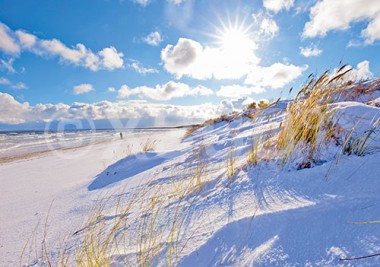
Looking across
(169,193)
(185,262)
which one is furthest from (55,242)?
(185,262)

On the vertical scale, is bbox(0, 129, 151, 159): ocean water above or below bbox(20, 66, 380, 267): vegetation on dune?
below

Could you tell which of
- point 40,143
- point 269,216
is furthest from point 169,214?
point 40,143

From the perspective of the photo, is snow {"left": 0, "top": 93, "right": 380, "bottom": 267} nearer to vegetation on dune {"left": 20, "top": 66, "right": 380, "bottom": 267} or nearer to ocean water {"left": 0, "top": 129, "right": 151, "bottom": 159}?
vegetation on dune {"left": 20, "top": 66, "right": 380, "bottom": 267}

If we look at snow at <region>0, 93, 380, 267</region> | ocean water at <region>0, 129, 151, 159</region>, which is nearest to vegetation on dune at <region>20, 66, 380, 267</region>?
snow at <region>0, 93, 380, 267</region>

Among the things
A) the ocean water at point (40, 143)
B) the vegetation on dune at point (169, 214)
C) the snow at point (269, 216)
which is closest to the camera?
the snow at point (269, 216)

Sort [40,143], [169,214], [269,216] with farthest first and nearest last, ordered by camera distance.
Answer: [40,143]
[169,214]
[269,216]

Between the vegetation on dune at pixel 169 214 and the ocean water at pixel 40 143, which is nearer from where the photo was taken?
the vegetation on dune at pixel 169 214

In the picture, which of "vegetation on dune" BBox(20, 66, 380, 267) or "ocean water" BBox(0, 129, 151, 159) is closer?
"vegetation on dune" BBox(20, 66, 380, 267)

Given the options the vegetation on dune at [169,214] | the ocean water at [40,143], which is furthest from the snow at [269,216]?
the ocean water at [40,143]

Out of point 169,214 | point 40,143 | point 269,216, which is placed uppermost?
point 269,216

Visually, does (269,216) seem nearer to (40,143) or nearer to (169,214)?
(169,214)

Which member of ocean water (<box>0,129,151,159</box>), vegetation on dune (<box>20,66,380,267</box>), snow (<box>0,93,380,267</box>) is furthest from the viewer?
ocean water (<box>0,129,151,159</box>)

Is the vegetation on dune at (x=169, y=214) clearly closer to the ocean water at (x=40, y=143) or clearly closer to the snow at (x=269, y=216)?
the snow at (x=269, y=216)

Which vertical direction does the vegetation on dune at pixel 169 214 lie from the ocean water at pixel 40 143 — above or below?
above
